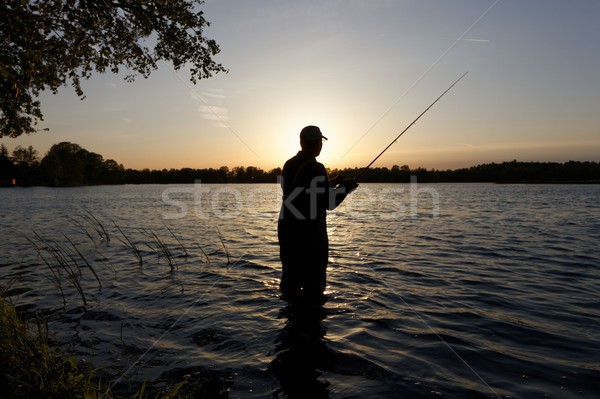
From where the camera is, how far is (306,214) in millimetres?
6480

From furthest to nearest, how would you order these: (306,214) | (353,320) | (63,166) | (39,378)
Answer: (63,166) → (353,320) → (306,214) → (39,378)

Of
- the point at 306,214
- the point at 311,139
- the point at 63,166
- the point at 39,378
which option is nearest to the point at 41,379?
the point at 39,378

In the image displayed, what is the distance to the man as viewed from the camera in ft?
20.7

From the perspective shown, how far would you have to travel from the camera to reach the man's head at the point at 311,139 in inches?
250

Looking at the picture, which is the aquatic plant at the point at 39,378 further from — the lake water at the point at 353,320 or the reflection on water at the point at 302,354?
the reflection on water at the point at 302,354

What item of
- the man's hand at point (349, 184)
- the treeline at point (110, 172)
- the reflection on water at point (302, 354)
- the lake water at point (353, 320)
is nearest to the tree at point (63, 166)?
the treeline at point (110, 172)

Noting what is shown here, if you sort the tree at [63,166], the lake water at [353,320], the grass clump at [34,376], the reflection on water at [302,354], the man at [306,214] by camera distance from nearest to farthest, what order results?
the grass clump at [34,376]
the reflection on water at [302,354]
the lake water at [353,320]
the man at [306,214]
the tree at [63,166]

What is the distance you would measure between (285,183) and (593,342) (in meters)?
5.92

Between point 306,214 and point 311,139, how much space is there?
1292mm

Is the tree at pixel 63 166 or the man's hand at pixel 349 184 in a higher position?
the tree at pixel 63 166

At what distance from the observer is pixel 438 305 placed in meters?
8.47

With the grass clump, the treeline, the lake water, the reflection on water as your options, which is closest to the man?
the reflection on water

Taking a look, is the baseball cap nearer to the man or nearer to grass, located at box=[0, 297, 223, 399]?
the man

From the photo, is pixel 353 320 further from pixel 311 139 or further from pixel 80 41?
pixel 80 41
